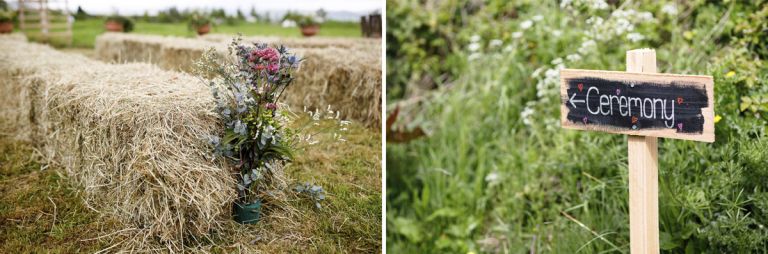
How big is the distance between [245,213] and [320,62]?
1.04 metres

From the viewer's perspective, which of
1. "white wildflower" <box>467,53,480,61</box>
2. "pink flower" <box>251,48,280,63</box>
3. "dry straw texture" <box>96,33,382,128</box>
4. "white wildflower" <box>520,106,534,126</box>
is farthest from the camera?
"white wildflower" <box>467,53,480,61</box>

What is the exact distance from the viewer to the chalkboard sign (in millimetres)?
2553

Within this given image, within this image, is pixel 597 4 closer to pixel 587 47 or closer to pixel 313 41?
pixel 587 47

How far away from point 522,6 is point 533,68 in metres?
0.51

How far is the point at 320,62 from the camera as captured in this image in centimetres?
376

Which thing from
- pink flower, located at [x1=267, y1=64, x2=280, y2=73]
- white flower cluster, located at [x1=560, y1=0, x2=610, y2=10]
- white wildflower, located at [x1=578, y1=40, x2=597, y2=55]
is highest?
white flower cluster, located at [x1=560, y1=0, x2=610, y2=10]

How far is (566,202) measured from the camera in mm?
3900

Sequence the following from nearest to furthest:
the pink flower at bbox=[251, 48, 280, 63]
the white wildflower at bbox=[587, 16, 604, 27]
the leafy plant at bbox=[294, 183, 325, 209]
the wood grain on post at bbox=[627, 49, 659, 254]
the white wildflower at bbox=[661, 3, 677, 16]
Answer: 1. the wood grain on post at bbox=[627, 49, 659, 254]
2. the pink flower at bbox=[251, 48, 280, 63]
3. the leafy plant at bbox=[294, 183, 325, 209]
4. the white wildflower at bbox=[587, 16, 604, 27]
5. the white wildflower at bbox=[661, 3, 677, 16]

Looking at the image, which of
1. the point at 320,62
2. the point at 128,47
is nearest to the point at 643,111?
the point at 320,62

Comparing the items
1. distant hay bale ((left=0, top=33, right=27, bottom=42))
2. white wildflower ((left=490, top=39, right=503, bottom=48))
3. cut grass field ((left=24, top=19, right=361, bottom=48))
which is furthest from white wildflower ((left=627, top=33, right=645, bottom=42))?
distant hay bale ((left=0, top=33, right=27, bottom=42))

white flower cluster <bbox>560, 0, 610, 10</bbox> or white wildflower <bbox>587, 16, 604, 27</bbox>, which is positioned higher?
white flower cluster <bbox>560, 0, 610, 10</bbox>

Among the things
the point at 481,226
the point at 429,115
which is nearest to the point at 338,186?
the point at 481,226

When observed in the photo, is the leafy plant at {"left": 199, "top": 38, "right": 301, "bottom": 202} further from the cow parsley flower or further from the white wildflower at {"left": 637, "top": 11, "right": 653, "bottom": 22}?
the white wildflower at {"left": 637, "top": 11, "right": 653, "bottom": 22}

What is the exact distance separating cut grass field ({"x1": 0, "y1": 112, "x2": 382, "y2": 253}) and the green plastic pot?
3 centimetres
